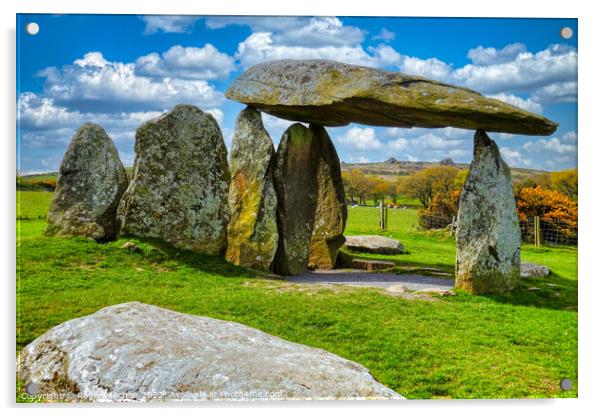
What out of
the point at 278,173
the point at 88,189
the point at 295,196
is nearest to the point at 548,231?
the point at 295,196

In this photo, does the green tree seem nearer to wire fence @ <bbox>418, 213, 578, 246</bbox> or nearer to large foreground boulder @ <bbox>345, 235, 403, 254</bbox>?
wire fence @ <bbox>418, 213, 578, 246</bbox>

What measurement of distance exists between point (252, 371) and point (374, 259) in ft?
46.2

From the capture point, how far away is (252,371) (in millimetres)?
6477

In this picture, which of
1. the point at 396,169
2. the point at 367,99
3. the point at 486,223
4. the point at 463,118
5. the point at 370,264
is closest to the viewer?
the point at 463,118

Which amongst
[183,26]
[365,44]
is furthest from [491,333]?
[183,26]

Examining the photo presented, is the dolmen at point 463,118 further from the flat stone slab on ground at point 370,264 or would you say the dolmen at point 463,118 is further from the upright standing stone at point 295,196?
the flat stone slab on ground at point 370,264

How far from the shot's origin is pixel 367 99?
14.6m

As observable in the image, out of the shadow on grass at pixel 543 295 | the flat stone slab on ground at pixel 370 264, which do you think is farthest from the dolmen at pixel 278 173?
the flat stone slab on ground at pixel 370 264

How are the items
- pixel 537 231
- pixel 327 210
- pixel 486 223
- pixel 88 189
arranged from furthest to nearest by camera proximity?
pixel 537 231
pixel 327 210
pixel 88 189
pixel 486 223

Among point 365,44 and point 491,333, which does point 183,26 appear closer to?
point 365,44

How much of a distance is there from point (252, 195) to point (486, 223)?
570 cm

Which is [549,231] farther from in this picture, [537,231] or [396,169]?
[396,169]

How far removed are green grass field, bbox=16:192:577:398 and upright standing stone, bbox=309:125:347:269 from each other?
3.53 meters

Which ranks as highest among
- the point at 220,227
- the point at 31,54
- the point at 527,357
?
the point at 31,54
